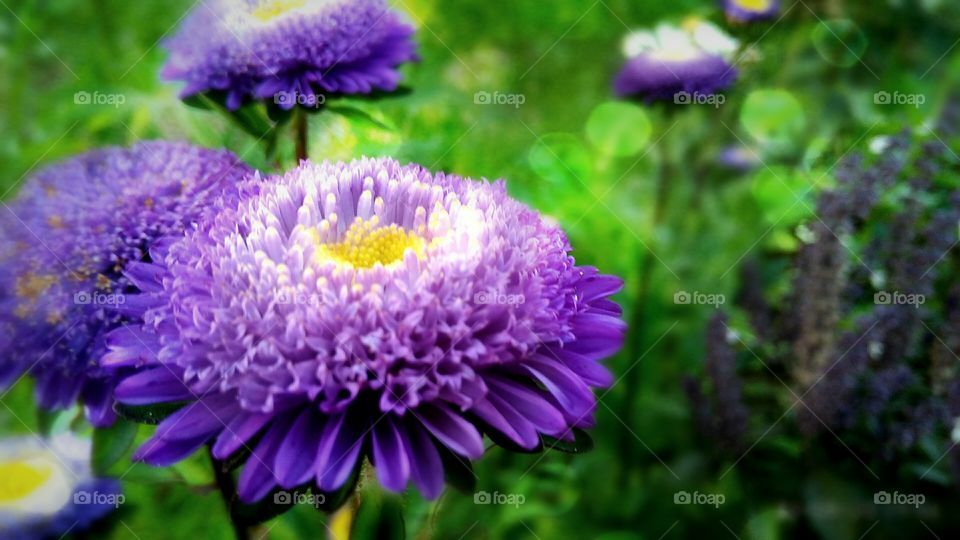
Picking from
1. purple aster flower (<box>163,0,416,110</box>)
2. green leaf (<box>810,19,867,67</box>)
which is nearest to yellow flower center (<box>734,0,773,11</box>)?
green leaf (<box>810,19,867,67</box>)

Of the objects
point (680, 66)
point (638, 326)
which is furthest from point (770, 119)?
point (638, 326)

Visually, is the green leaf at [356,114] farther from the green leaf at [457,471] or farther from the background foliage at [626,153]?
the green leaf at [457,471]

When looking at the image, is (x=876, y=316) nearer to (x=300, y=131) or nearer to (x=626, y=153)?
(x=626, y=153)

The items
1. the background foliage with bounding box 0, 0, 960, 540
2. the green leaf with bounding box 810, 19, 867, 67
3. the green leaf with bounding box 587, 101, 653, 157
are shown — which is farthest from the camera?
the green leaf with bounding box 810, 19, 867, 67

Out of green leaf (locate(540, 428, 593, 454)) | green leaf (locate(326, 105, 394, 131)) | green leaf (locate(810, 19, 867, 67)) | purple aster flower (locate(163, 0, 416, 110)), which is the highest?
green leaf (locate(810, 19, 867, 67))

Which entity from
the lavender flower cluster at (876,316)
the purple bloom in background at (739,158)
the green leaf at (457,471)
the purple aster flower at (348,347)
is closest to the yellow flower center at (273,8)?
the purple aster flower at (348,347)

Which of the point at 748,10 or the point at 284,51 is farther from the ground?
the point at 748,10

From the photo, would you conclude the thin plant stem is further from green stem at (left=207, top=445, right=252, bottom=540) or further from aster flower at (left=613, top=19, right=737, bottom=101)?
aster flower at (left=613, top=19, right=737, bottom=101)

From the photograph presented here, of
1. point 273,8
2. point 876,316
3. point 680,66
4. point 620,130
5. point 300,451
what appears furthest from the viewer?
point 620,130
